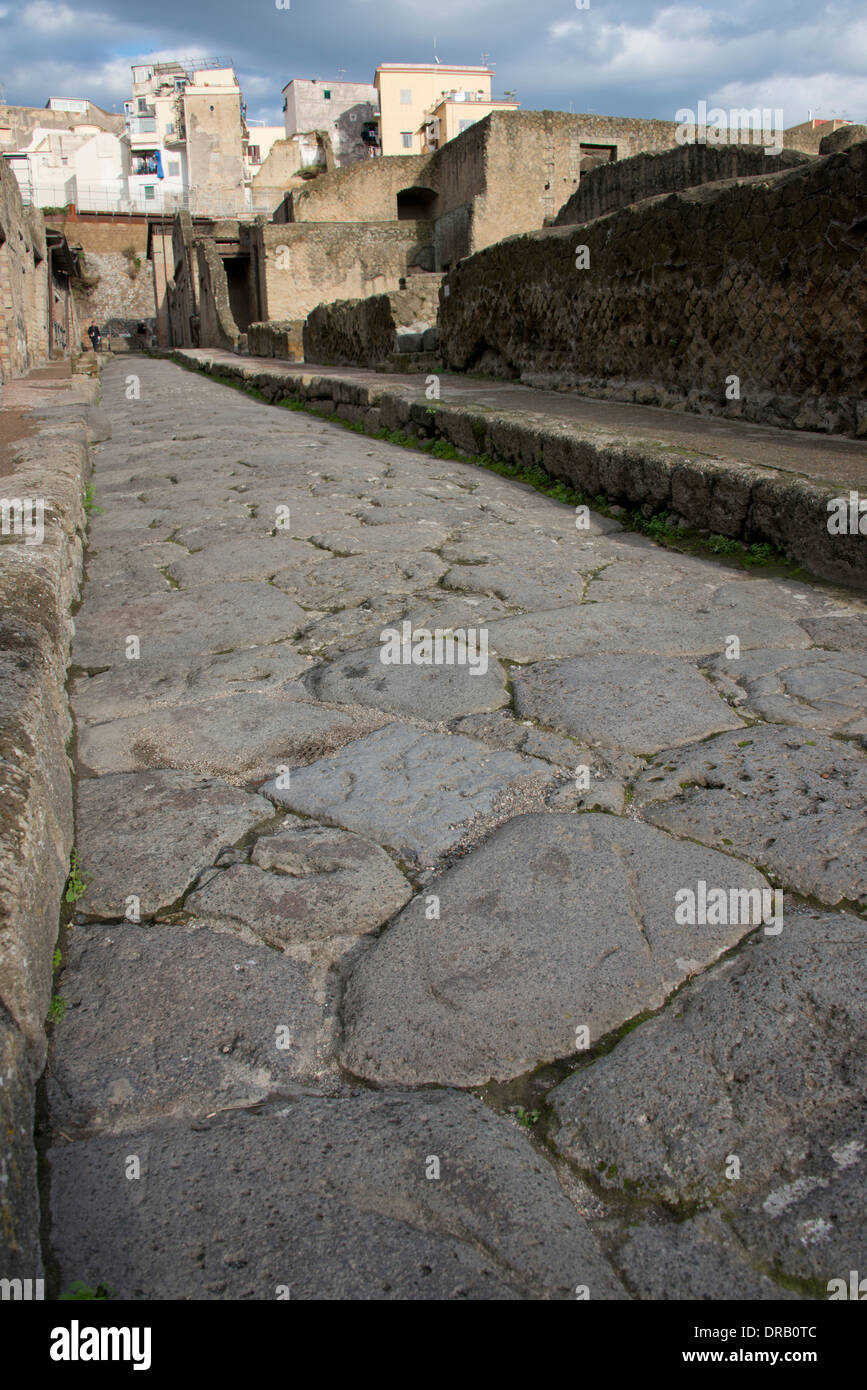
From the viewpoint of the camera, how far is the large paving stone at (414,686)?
7.75 feet

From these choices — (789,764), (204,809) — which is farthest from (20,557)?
(789,764)

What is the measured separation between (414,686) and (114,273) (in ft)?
134

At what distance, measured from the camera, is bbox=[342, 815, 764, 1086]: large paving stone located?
50.5 inches

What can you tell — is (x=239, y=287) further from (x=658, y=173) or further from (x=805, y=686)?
(x=805, y=686)

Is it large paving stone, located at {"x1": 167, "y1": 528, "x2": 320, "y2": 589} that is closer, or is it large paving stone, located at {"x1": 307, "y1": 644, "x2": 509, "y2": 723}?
large paving stone, located at {"x1": 307, "y1": 644, "x2": 509, "y2": 723}

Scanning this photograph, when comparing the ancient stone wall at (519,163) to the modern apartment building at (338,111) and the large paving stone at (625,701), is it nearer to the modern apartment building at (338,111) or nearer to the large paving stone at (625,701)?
the large paving stone at (625,701)

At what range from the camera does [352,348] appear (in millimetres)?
12484

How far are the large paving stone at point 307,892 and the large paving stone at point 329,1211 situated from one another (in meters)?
0.36

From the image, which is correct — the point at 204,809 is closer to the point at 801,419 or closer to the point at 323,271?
the point at 801,419

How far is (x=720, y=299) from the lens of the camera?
515 centimetres

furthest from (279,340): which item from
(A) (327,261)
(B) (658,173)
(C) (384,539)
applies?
(C) (384,539)

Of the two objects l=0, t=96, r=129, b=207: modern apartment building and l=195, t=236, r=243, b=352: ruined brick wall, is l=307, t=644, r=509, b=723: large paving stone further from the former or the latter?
l=0, t=96, r=129, b=207: modern apartment building

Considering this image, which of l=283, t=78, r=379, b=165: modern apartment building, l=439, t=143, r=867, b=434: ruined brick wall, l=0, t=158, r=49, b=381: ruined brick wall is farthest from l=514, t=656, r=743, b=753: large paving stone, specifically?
l=283, t=78, r=379, b=165: modern apartment building

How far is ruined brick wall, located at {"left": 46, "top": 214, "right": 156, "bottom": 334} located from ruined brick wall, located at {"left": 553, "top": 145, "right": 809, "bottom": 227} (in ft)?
99.2
